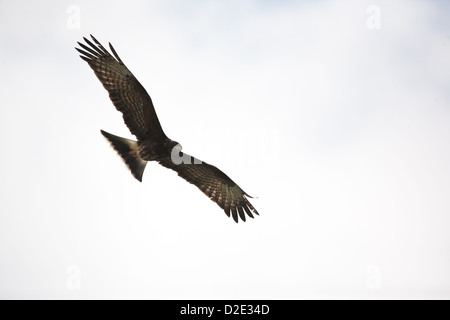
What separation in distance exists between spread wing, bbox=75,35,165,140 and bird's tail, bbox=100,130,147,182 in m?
0.31

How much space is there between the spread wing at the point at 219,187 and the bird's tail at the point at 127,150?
33.4 inches

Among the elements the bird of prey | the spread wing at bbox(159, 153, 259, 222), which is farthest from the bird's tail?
the spread wing at bbox(159, 153, 259, 222)

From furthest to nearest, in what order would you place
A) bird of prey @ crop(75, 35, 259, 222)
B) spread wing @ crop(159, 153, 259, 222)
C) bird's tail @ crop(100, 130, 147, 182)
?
1. spread wing @ crop(159, 153, 259, 222)
2. bird's tail @ crop(100, 130, 147, 182)
3. bird of prey @ crop(75, 35, 259, 222)

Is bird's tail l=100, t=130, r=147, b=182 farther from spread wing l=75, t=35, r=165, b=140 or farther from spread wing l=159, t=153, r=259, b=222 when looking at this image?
spread wing l=159, t=153, r=259, b=222

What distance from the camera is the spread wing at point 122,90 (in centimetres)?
729

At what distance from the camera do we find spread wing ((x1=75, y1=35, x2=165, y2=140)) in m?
7.29

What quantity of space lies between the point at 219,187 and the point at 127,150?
2.07 meters

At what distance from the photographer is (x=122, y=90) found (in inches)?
290

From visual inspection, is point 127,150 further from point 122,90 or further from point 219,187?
point 219,187

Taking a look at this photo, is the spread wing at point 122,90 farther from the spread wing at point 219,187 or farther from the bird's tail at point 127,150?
the spread wing at point 219,187
